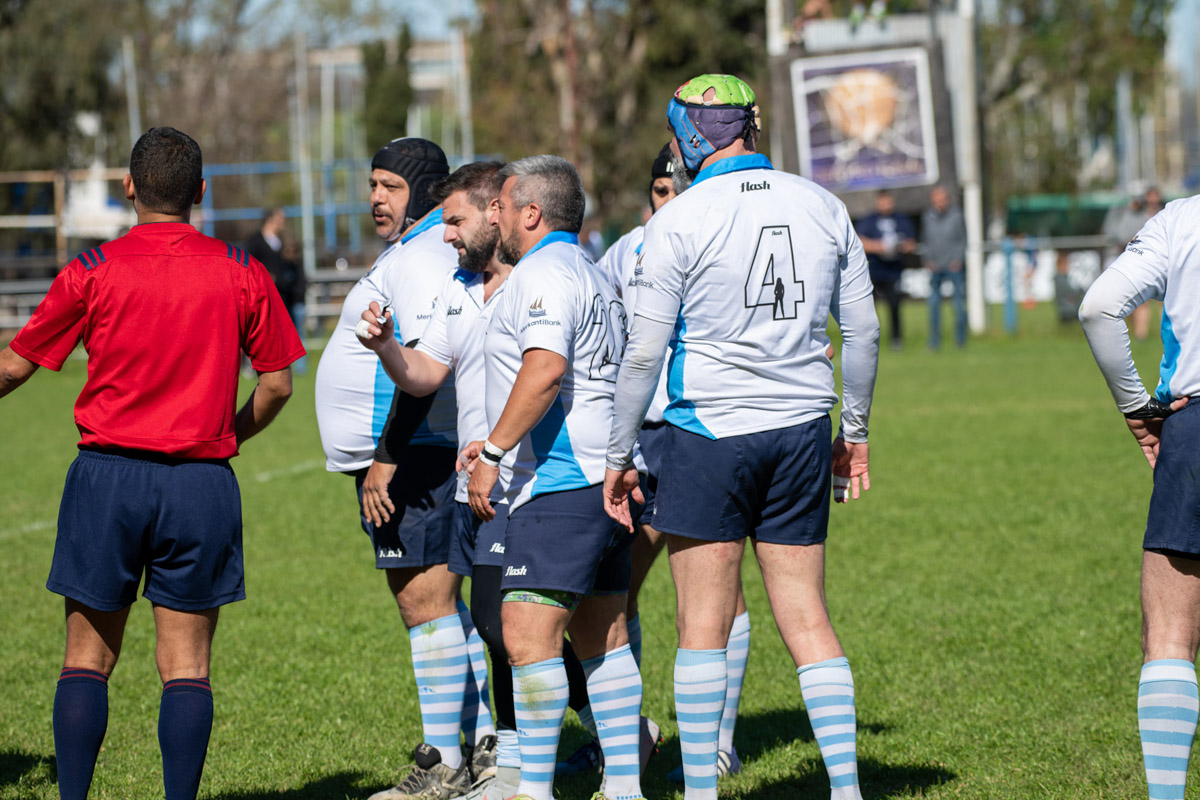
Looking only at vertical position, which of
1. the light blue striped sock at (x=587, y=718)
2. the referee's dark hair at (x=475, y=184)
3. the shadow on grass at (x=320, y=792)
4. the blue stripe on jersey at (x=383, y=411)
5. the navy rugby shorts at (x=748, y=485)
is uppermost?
the referee's dark hair at (x=475, y=184)

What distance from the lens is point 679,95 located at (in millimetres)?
3980

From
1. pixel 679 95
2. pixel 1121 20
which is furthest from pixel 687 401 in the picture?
pixel 1121 20

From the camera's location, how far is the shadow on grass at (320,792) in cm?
475

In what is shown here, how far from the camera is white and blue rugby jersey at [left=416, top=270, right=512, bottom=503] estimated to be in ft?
14.3

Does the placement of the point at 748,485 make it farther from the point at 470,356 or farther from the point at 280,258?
the point at 280,258

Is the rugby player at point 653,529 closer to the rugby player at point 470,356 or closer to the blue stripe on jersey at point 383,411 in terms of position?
the rugby player at point 470,356

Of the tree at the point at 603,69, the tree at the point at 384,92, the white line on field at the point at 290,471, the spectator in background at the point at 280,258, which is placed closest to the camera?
the white line on field at the point at 290,471

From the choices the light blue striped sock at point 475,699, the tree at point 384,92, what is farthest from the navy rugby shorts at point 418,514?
the tree at point 384,92

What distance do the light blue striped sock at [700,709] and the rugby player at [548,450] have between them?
0.96 ft

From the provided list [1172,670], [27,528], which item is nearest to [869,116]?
[27,528]

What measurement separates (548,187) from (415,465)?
113 cm

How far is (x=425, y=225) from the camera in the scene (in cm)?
486

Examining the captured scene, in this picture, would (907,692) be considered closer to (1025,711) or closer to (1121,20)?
(1025,711)

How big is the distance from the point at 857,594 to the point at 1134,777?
289 centimetres
